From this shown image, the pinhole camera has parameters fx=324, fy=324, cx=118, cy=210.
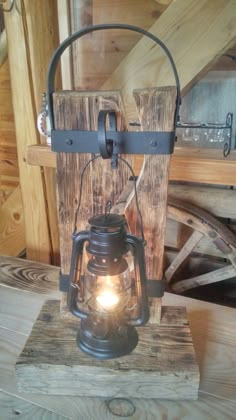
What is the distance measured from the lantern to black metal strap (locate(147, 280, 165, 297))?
0.16 ft

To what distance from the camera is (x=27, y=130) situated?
119cm

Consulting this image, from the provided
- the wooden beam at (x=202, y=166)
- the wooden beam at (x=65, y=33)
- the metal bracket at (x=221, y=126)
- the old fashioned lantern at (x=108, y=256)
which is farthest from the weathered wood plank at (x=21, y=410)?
the wooden beam at (x=65, y=33)

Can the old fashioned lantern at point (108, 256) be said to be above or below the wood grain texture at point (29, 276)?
above

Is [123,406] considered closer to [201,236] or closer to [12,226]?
[201,236]

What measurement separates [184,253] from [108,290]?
0.78 meters

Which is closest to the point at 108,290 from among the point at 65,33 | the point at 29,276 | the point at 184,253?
the point at 29,276


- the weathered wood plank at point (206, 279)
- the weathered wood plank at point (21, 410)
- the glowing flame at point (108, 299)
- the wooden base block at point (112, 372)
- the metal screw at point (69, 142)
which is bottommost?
the weathered wood plank at point (206, 279)

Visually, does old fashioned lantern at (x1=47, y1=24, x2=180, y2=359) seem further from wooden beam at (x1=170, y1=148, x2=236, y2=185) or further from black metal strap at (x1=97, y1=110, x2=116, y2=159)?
wooden beam at (x1=170, y1=148, x2=236, y2=185)

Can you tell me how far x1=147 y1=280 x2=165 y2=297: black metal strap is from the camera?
30.0 inches

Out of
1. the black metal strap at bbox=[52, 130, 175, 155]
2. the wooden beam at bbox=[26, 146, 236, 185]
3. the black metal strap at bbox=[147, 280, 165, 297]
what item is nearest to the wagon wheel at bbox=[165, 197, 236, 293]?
the wooden beam at bbox=[26, 146, 236, 185]

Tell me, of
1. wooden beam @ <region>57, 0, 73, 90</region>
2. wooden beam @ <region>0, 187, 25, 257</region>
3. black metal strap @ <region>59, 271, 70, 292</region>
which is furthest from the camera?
wooden beam @ <region>0, 187, 25, 257</region>

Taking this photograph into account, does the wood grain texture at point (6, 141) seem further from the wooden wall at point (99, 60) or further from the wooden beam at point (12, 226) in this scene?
the wooden wall at point (99, 60)

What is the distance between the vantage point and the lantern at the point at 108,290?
61cm

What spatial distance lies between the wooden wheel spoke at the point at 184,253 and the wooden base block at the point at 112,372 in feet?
2.18
